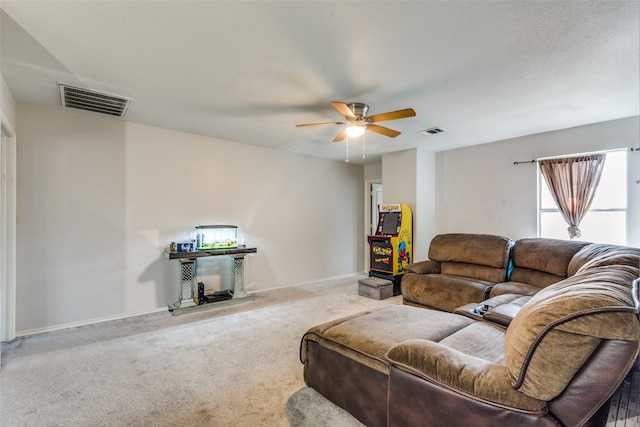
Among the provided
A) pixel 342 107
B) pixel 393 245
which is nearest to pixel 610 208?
pixel 393 245

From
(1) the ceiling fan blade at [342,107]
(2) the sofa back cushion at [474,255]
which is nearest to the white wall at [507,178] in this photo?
(2) the sofa back cushion at [474,255]

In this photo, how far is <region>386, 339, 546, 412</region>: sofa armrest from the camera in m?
1.14

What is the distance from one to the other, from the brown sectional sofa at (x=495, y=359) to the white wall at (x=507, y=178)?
236 cm

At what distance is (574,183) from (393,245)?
259 centimetres

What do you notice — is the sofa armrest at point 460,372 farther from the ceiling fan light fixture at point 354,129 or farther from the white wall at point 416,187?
the white wall at point 416,187

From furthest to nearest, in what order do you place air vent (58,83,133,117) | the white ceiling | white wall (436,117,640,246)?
white wall (436,117,640,246) → air vent (58,83,133,117) → the white ceiling

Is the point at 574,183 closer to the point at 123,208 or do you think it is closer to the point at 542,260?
the point at 542,260

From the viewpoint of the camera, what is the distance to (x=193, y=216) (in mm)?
4352

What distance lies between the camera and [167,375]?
2369 millimetres

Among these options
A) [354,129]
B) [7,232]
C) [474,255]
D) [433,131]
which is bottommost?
[474,255]

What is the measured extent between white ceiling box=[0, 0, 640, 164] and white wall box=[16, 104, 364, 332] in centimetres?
49

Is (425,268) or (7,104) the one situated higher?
(7,104)

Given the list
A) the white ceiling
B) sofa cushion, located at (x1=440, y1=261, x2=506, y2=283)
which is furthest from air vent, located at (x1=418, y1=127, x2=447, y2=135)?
sofa cushion, located at (x1=440, y1=261, x2=506, y2=283)

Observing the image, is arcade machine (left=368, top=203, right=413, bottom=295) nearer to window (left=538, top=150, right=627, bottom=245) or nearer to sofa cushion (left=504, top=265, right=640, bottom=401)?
window (left=538, top=150, right=627, bottom=245)
